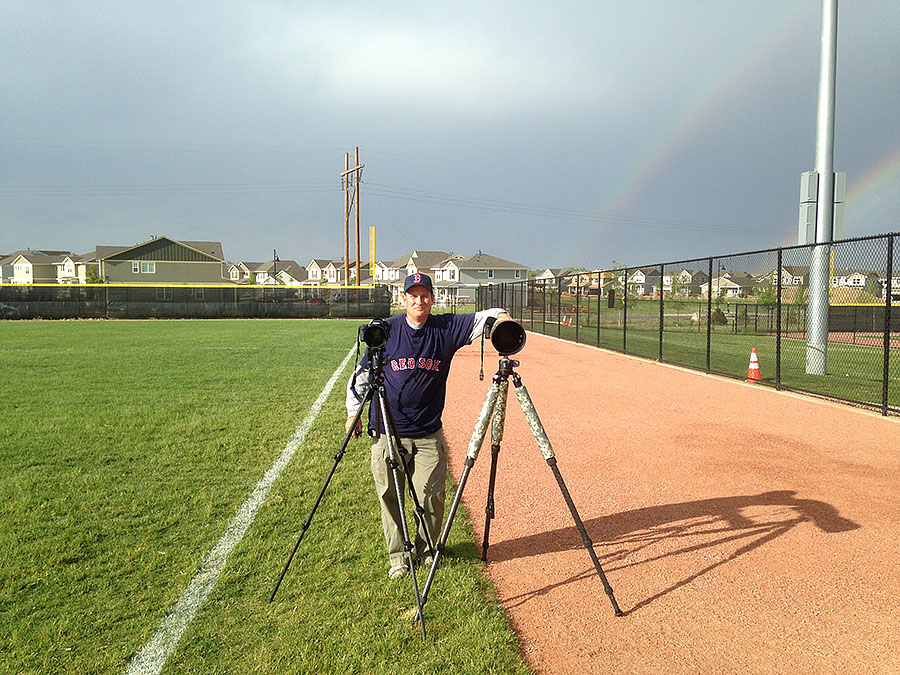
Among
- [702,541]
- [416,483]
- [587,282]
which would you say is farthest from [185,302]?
[702,541]

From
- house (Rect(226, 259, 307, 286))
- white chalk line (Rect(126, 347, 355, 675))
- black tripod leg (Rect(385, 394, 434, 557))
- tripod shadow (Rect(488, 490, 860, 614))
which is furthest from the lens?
house (Rect(226, 259, 307, 286))

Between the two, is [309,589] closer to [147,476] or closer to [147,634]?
[147,634]

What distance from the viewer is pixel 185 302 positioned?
133 feet

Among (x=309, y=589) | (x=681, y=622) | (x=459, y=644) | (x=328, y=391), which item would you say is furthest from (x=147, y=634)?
(x=328, y=391)

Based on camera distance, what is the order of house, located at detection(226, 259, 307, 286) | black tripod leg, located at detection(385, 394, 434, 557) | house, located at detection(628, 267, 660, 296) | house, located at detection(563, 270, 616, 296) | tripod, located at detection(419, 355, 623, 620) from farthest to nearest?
house, located at detection(226, 259, 307, 286)
house, located at detection(563, 270, 616, 296)
house, located at detection(628, 267, 660, 296)
black tripod leg, located at detection(385, 394, 434, 557)
tripod, located at detection(419, 355, 623, 620)

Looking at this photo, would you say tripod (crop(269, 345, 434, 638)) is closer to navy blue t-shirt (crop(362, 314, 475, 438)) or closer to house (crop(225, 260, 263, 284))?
navy blue t-shirt (crop(362, 314, 475, 438))

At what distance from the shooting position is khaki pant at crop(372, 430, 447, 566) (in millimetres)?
4012

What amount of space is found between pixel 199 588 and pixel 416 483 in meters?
1.45

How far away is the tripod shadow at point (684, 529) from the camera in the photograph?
4.45 m

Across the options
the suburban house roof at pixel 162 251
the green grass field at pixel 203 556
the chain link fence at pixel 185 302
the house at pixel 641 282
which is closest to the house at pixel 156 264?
the suburban house roof at pixel 162 251

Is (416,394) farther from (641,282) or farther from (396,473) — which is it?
(641,282)

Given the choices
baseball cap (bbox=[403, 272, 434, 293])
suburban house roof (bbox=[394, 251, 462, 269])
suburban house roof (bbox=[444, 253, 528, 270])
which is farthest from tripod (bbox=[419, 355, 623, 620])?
suburban house roof (bbox=[394, 251, 462, 269])

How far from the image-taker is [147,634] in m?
3.35

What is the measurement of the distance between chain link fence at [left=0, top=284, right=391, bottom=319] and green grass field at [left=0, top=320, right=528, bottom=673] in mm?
31442
